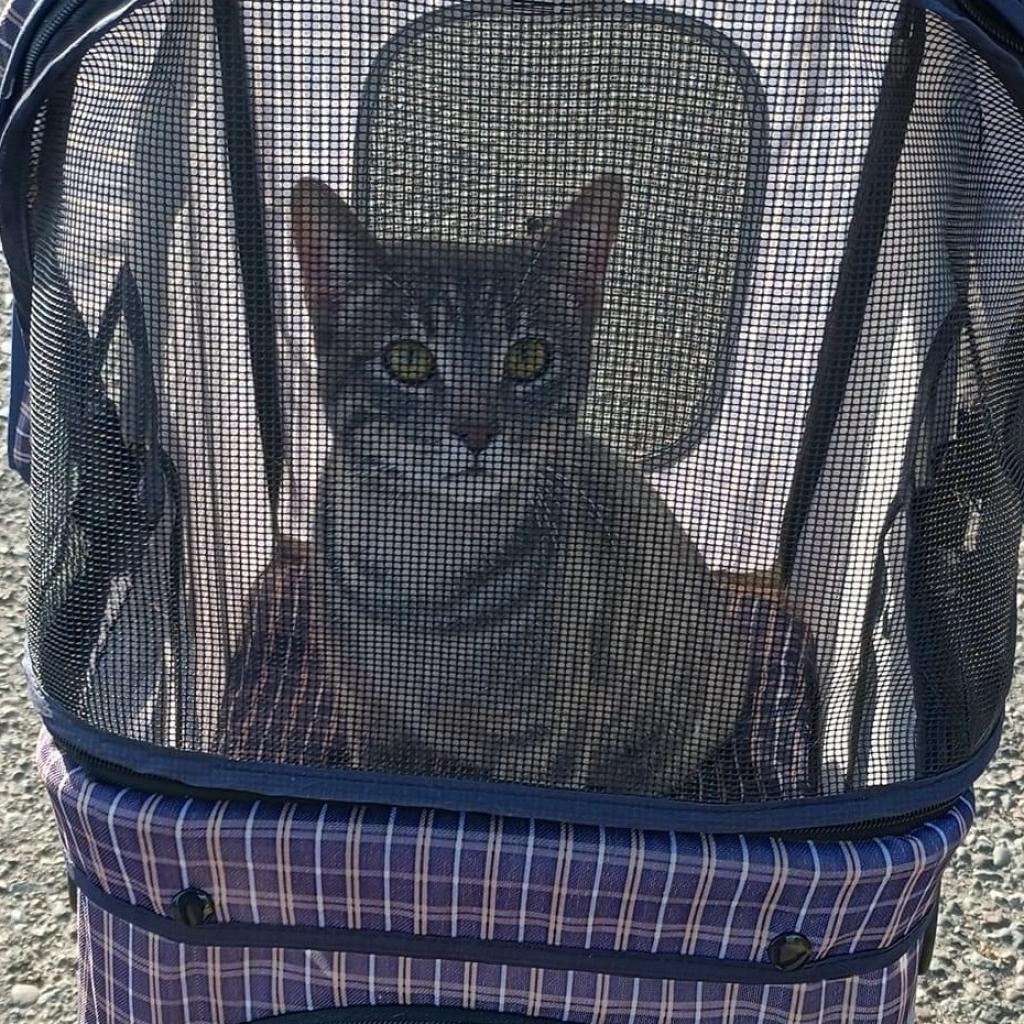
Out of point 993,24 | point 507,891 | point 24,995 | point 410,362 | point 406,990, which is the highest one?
point 993,24

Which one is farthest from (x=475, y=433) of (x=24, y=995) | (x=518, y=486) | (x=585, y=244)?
(x=24, y=995)

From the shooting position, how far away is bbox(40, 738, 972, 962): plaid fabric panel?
0.83 metres

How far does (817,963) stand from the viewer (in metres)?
0.86

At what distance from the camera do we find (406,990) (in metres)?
0.92

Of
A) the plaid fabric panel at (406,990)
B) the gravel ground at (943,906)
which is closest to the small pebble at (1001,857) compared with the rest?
the gravel ground at (943,906)

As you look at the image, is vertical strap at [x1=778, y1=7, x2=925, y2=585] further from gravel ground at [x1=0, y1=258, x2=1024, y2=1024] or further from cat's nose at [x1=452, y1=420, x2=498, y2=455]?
gravel ground at [x1=0, y1=258, x2=1024, y2=1024]

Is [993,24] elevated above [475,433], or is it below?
above

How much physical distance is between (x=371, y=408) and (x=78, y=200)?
219 mm

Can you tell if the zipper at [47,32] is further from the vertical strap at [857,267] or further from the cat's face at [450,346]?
the vertical strap at [857,267]

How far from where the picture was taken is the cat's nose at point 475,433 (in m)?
0.81

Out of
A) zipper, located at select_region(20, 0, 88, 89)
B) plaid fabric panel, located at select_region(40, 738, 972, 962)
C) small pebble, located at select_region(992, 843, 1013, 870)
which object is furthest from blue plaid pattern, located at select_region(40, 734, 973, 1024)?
small pebble, located at select_region(992, 843, 1013, 870)

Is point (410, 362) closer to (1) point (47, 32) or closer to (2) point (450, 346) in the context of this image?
(2) point (450, 346)

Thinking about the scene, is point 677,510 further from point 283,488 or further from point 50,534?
point 50,534

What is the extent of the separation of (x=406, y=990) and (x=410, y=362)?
454 mm
